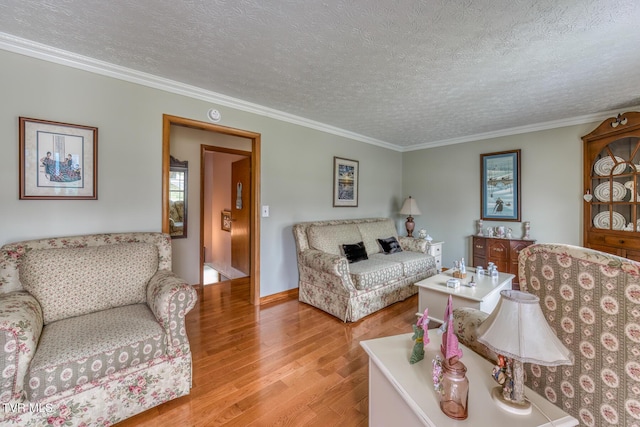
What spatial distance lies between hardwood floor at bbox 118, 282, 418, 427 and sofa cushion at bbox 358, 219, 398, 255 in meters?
0.91

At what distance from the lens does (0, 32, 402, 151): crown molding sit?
1.88 metres

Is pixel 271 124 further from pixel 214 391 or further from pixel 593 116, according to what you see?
pixel 593 116

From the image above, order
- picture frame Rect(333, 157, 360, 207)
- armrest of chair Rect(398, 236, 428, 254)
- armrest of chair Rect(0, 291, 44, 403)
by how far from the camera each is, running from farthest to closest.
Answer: picture frame Rect(333, 157, 360, 207) → armrest of chair Rect(398, 236, 428, 254) → armrest of chair Rect(0, 291, 44, 403)

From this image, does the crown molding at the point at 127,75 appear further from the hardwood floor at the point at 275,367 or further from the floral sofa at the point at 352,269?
the hardwood floor at the point at 275,367

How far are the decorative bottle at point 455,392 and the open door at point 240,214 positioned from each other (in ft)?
11.4

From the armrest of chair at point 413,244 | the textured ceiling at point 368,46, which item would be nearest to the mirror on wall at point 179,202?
the textured ceiling at point 368,46

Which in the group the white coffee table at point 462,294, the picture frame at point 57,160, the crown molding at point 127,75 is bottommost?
the white coffee table at point 462,294

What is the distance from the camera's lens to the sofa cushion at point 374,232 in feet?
12.5

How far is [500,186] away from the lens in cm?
407

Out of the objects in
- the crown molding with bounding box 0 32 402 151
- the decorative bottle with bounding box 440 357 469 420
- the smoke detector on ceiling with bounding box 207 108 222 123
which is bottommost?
the decorative bottle with bounding box 440 357 469 420

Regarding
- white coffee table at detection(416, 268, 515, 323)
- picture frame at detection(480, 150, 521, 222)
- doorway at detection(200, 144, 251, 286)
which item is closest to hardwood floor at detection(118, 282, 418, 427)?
white coffee table at detection(416, 268, 515, 323)

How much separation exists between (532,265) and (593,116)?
3.61 metres

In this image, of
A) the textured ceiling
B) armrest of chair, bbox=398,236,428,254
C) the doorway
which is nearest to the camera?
the textured ceiling

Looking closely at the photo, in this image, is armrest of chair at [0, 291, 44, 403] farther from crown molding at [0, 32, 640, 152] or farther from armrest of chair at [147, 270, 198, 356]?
crown molding at [0, 32, 640, 152]
